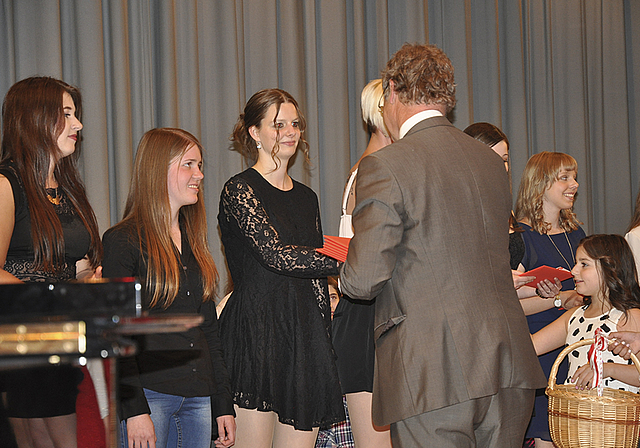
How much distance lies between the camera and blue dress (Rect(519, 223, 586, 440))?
3189 mm

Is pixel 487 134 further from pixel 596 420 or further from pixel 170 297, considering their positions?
pixel 170 297

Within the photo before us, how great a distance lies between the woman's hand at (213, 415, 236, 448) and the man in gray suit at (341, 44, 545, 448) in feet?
2.23

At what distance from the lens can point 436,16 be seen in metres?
4.38

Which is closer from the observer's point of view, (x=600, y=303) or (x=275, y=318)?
(x=275, y=318)

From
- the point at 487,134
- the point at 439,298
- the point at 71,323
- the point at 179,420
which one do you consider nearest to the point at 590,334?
the point at 487,134

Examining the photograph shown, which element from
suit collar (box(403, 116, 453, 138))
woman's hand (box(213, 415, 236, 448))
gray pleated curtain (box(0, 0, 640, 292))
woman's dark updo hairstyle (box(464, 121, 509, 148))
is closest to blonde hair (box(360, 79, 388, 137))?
woman's dark updo hairstyle (box(464, 121, 509, 148))

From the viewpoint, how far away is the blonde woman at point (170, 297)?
2.13 metres

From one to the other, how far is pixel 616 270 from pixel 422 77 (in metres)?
1.75

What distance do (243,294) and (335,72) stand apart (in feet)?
6.44

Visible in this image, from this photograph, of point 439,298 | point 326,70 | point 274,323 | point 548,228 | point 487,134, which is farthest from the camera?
point 326,70

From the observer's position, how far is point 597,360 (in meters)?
2.64

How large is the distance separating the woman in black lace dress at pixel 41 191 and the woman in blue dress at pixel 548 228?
2233 millimetres

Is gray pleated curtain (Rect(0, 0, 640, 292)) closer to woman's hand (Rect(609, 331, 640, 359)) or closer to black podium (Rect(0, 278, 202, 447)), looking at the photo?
woman's hand (Rect(609, 331, 640, 359))

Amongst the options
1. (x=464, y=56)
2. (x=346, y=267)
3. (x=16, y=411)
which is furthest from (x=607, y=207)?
(x=16, y=411)
